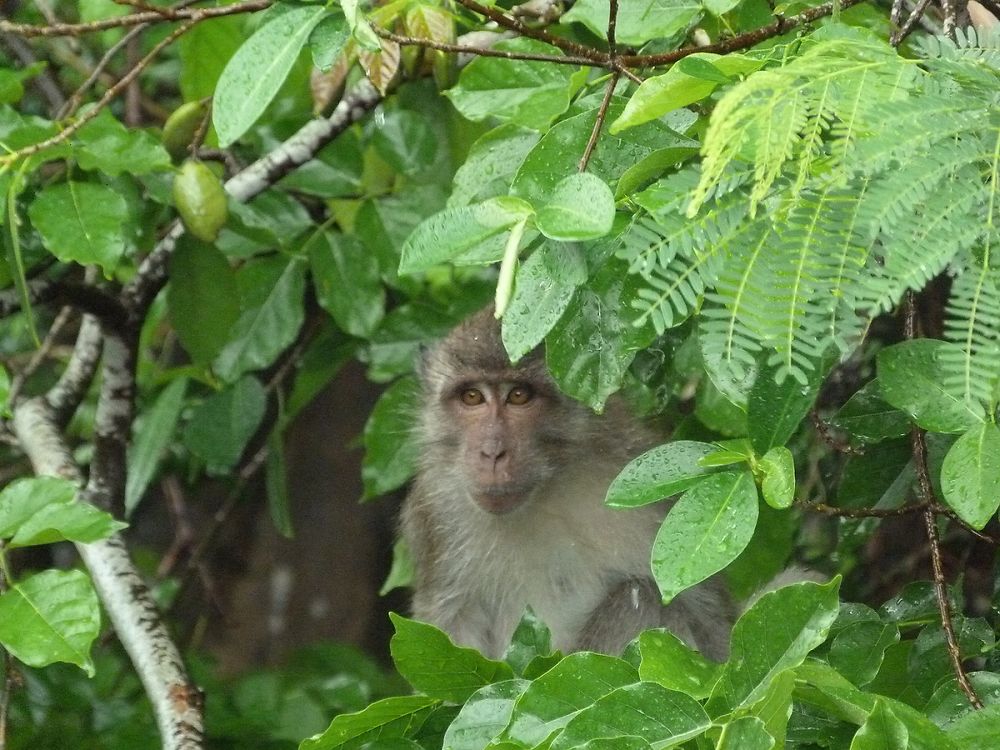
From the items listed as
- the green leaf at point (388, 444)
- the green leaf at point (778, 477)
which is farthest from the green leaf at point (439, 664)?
the green leaf at point (388, 444)

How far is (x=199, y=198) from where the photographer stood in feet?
11.6

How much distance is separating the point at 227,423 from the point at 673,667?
2.95 meters

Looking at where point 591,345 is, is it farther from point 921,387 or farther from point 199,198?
point 199,198

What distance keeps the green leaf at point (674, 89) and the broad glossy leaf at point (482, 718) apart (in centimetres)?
99

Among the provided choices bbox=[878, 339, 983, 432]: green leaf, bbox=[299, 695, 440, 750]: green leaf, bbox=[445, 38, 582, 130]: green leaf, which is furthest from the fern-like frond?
bbox=[299, 695, 440, 750]: green leaf

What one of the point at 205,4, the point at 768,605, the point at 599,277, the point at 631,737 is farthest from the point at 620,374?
the point at 205,4

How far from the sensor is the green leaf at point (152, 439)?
4.63 meters

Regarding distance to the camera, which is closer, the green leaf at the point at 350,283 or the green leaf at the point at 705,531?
the green leaf at the point at 705,531

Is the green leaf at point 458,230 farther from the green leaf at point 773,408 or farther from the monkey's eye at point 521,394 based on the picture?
the monkey's eye at point 521,394

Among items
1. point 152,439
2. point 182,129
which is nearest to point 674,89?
point 182,129

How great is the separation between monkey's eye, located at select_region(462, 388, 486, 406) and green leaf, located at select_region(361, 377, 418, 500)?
0.29 meters

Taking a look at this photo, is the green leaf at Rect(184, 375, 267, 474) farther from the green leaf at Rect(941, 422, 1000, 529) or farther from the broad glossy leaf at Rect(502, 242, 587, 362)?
the green leaf at Rect(941, 422, 1000, 529)

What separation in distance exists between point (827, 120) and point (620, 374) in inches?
31.7

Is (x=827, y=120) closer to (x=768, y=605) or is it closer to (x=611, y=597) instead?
(x=768, y=605)
